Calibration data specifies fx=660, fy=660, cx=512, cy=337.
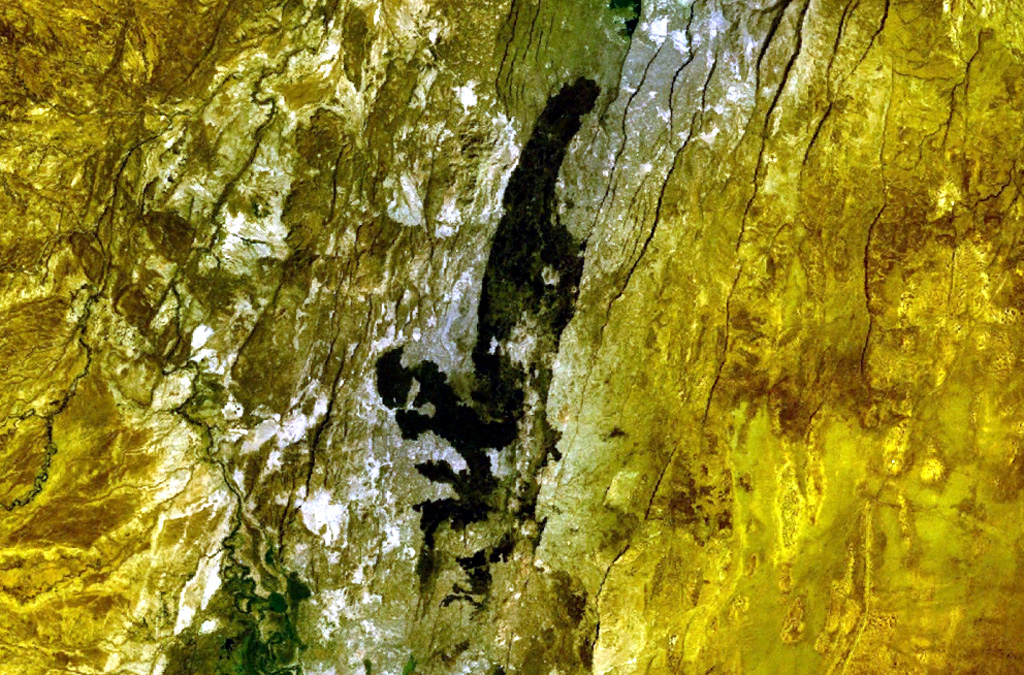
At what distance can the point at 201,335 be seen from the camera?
5.04 meters

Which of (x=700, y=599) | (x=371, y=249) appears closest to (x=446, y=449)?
(x=371, y=249)

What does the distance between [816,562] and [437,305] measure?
3.46 metres

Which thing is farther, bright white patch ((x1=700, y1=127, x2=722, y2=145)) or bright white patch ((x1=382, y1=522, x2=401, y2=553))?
bright white patch ((x1=382, y1=522, x2=401, y2=553))

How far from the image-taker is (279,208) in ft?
16.5

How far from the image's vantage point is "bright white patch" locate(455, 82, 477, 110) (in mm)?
5012

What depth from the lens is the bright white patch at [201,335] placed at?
5.04m

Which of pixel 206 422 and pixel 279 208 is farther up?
pixel 279 208

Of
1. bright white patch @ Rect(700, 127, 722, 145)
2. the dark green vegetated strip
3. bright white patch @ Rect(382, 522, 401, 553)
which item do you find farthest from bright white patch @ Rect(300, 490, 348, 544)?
the dark green vegetated strip

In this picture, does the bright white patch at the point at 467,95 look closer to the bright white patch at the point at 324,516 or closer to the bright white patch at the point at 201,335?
the bright white patch at the point at 201,335

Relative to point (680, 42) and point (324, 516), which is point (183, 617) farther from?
point (680, 42)

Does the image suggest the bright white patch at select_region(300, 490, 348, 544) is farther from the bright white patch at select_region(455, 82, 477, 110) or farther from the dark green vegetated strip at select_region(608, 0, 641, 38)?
the dark green vegetated strip at select_region(608, 0, 641, 38)

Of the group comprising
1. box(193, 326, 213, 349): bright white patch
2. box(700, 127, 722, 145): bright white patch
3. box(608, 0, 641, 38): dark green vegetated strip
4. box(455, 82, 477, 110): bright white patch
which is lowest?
box(193, 326, 213, 349): bright white patch

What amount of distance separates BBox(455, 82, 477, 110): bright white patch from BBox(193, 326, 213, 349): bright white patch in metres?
2.59

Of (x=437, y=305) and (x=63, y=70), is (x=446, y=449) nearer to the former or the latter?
(x=437, y=305)
